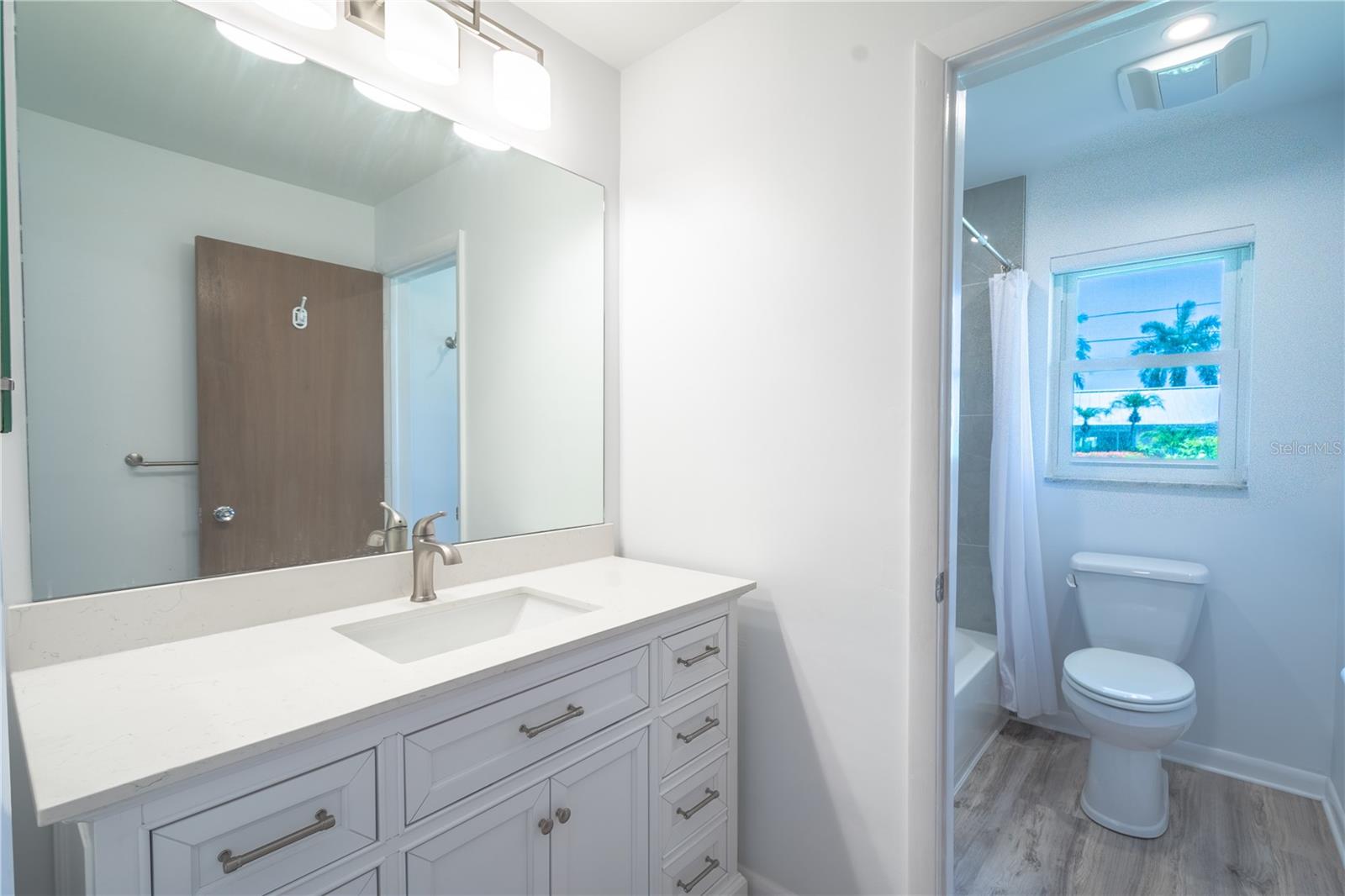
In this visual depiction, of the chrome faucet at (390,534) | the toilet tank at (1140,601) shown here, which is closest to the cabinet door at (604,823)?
the chrome faucet at (390,534)

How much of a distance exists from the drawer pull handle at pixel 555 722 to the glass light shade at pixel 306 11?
1411 millimetres

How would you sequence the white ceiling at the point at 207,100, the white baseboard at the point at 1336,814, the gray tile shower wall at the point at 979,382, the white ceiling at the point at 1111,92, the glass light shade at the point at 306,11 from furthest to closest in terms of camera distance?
the gray tile shower wall at the point at 979,382, the white baseboard at the point at 1336,814, the white ceiling at the point at 1111,92, the glass light shade at the point at 306,11, the white ceiling at the point at 207,100

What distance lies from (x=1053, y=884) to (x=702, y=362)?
1.72 m

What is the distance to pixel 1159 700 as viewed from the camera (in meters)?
1.91

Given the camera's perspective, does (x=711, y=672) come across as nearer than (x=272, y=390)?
No

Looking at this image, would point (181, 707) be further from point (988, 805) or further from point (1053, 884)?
point (988, 805)

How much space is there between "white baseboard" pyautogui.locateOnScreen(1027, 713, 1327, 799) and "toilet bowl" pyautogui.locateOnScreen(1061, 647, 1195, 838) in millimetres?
305

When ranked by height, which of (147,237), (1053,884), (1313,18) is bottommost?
(1053,884)

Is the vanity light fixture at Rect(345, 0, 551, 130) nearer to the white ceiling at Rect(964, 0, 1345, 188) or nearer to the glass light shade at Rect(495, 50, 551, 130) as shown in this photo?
the glass light shade at Rect(495, 50, 551, 130)

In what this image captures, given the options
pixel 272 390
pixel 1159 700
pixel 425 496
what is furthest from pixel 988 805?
pixel 272 390

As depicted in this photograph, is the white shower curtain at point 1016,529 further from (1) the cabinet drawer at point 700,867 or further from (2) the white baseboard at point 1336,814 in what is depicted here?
(1) the cabinet drawer at point 700,867

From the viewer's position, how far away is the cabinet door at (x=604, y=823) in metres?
1.22

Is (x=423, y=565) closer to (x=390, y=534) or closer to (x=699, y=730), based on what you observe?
(x=390, y=534)

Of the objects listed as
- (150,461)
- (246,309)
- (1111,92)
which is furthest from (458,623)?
(1111,92)
